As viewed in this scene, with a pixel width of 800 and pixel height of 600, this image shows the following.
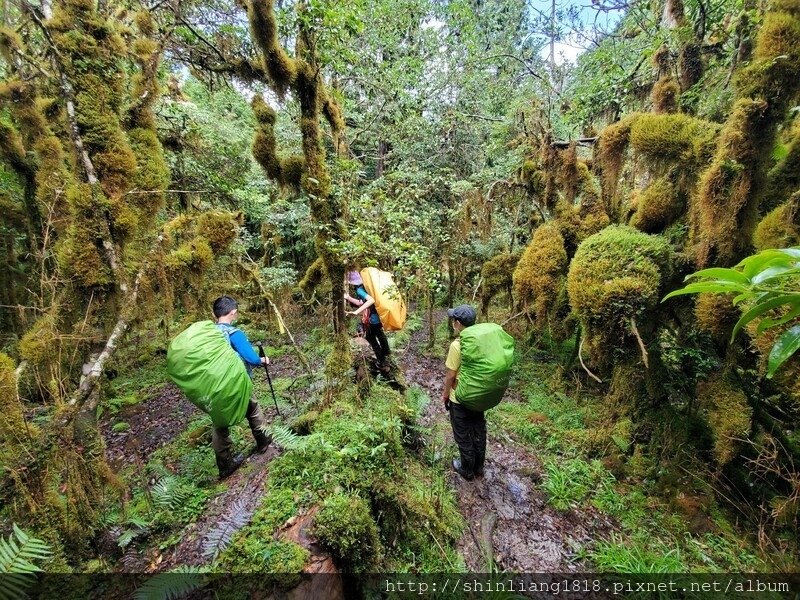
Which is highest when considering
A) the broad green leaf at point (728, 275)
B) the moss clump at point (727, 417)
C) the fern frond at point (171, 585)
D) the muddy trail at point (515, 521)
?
the broad green leaf at point (728, 275)

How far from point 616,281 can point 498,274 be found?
13.4 ft

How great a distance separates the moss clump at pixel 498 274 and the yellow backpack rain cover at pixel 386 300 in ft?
10.8

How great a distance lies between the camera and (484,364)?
4449mm

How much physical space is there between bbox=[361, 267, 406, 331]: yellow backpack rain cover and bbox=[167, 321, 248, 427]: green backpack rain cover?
7.97 feet

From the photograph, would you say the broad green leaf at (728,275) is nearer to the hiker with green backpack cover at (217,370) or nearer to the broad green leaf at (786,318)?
the broad green leaf at (786,318)

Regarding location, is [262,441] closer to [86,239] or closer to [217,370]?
[217,370]

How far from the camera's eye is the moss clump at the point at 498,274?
27.6ft

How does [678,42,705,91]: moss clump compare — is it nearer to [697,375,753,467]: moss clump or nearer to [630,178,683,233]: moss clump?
[630,178,683,233]: moss clump

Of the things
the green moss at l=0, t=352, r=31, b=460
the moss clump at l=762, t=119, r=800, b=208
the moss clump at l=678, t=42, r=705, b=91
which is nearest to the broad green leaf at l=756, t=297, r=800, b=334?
the moss clump at l=762, t=119, r=800, b=208

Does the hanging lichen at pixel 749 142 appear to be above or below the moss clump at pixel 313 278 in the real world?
above

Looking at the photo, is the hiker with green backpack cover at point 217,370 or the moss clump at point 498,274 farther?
the moss clump at point 498,274

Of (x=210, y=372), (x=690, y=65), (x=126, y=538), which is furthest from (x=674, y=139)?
(x=126, y=538)

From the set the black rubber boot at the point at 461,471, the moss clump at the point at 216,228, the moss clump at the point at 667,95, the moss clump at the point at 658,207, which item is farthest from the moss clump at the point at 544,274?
the moss clump at the point at 216,228

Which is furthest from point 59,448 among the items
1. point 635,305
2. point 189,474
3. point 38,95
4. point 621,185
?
point 621,185
